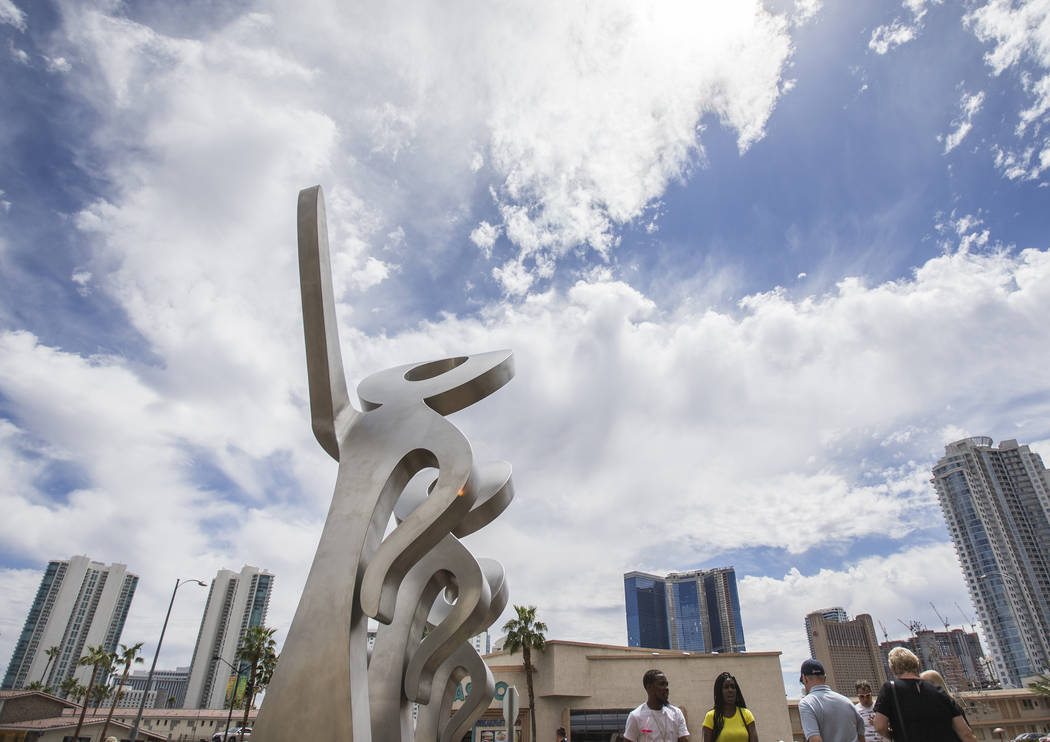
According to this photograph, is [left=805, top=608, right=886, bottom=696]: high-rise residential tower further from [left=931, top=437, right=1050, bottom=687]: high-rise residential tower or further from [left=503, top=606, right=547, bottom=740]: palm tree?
[left=503, top=606, right=547, bottom=740]: palm tree

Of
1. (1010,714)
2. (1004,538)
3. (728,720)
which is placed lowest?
(728,720)

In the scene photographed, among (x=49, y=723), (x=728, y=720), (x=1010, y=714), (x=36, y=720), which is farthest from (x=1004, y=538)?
(x=36, y=720)

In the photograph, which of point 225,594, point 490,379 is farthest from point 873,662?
point 490,379

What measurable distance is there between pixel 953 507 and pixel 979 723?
73.7 metres

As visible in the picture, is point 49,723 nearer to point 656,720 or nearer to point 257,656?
point 257,656

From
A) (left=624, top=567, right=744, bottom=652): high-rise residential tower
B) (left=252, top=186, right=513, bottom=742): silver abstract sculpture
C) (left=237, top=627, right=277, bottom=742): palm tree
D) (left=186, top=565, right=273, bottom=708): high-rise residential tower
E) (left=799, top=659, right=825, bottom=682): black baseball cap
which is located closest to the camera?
(left=799, top=659, right=825, bottom=682): black baseball cap

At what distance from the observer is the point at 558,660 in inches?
1211

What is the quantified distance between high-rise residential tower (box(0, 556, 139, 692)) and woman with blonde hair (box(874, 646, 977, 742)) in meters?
156

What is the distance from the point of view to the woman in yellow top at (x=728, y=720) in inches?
201

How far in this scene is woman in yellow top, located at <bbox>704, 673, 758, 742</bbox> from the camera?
201 inches

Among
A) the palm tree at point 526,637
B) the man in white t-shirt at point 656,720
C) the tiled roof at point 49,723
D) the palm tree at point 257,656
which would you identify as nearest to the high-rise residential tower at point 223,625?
the tiled roof at point 49,723

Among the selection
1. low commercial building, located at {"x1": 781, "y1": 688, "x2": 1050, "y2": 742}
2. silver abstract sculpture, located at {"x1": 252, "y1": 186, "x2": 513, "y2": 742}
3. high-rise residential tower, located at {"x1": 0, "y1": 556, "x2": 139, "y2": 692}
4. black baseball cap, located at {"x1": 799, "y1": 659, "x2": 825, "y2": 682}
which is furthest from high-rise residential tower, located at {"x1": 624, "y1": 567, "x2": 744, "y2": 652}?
black baseball cap, located at {"x1": 799, "y1": 659, "x2": 825, "y2": 682}

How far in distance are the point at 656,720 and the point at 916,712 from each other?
2125 millimetres

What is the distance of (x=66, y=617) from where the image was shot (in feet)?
403
